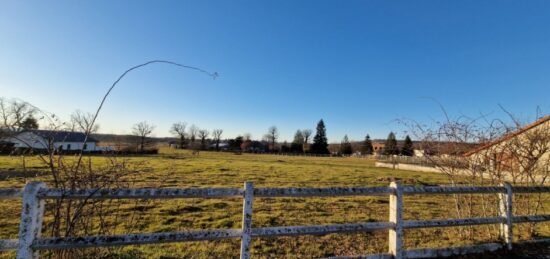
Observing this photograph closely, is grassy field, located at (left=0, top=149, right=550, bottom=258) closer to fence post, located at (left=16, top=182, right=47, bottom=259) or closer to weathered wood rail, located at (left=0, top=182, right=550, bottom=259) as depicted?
weathered wood rail, located at (left=0, top=182, right=550, bottom=259)

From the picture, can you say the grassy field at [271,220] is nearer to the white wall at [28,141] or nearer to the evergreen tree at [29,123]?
the white wall at [28,141]

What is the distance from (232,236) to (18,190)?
227cm

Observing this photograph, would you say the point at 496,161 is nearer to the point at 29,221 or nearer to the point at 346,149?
the point at 29,221

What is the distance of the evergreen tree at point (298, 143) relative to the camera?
102625 millimetres

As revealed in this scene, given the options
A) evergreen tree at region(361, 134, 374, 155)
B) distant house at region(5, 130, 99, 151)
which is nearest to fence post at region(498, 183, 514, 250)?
distant house at region(5, 130, 99, 151)

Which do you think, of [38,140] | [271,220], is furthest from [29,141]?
[271,220]

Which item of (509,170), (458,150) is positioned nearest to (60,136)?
(458,150)

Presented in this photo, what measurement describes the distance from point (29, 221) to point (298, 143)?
101933 mm

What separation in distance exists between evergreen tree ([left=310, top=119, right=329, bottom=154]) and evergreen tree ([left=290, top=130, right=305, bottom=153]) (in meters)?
4.62

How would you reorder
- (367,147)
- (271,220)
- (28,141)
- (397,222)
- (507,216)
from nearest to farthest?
(397,222) → (28,141) → (507,216) → (271,220) → (367,147)

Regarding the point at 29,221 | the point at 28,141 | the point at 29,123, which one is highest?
the point at 29,123

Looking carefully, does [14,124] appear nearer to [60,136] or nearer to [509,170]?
[60,136]

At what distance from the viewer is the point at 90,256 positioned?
4207 mm

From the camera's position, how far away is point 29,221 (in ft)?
10.1
